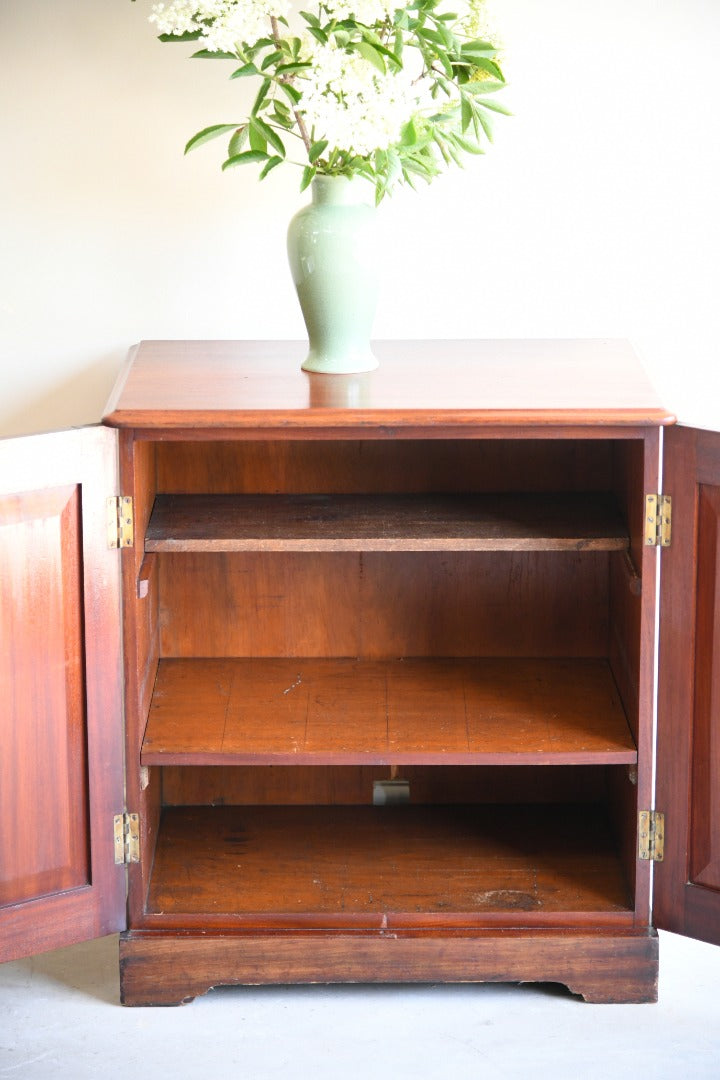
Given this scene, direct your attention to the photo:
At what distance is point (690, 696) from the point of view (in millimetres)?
2510

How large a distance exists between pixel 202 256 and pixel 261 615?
0.78 m

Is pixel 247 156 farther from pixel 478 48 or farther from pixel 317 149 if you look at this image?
pixel 478 48

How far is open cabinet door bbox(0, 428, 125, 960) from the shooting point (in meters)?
2.36

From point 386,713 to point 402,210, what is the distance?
3.51 ft

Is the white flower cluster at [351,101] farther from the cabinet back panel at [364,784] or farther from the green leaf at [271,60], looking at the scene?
the cabinet back panel at [364,784]

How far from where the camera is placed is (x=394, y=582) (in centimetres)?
300

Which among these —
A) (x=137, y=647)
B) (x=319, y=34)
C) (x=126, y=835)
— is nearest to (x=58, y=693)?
(x=137, y=647)

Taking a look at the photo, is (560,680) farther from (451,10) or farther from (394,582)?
(451,10)

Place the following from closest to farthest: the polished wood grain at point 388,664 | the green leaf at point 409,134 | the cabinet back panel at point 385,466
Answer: the green leaf at point 409,134, the polished wood grain at point 388,664, the cabinet back panel at point 385,466

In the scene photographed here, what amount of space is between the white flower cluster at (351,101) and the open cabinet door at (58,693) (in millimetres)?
646

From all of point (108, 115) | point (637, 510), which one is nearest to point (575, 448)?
point (637, 510)

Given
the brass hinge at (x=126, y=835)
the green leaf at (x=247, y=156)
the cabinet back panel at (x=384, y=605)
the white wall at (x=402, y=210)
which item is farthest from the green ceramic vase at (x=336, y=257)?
the brass hinge at (x=126, y=835)

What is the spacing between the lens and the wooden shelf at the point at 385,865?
106 inches

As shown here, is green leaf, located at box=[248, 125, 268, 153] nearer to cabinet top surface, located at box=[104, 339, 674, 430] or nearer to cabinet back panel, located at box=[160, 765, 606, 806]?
cabinet top surface, located at box=[104, 339, 674, 430]
